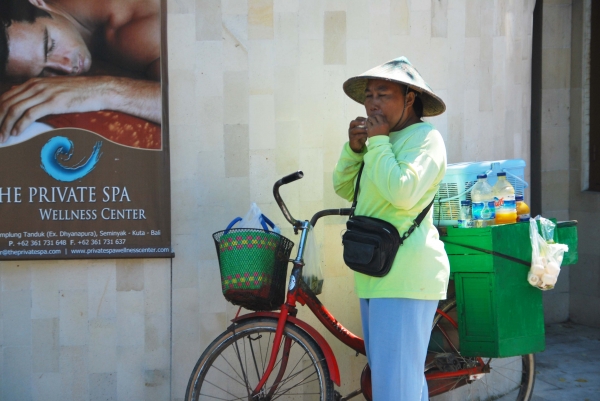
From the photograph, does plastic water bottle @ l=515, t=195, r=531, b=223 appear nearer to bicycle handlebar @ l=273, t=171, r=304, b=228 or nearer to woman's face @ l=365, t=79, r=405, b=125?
woman's face @ l=365, t=79, r=405, b=125

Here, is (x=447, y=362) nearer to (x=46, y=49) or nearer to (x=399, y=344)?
(x=399, y=344)

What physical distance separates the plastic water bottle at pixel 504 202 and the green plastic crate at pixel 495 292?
0.26 feet

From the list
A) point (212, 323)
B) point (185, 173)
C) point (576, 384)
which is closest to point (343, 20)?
point (185, 173)

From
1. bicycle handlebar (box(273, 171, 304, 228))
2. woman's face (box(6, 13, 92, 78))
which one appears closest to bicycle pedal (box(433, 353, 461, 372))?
bicycle handlebar (box(273, 171, 304, 228))

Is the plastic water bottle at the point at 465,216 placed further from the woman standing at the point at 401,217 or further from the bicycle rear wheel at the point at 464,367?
the woman standing at the point at 401,217

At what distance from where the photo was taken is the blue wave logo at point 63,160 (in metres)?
4.43

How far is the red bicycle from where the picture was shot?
3648 mm

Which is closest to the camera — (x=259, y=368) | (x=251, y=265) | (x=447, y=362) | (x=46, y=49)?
(x=251, y=265)

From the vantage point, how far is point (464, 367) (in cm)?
412

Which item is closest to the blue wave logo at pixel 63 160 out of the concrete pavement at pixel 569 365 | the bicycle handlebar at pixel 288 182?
the bicycle handlebar at pixel 288 182

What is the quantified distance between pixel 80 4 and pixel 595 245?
4946 millimetres

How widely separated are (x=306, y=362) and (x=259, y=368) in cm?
32

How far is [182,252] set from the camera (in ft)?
15.0

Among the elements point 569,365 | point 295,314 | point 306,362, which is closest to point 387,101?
point 295,314
